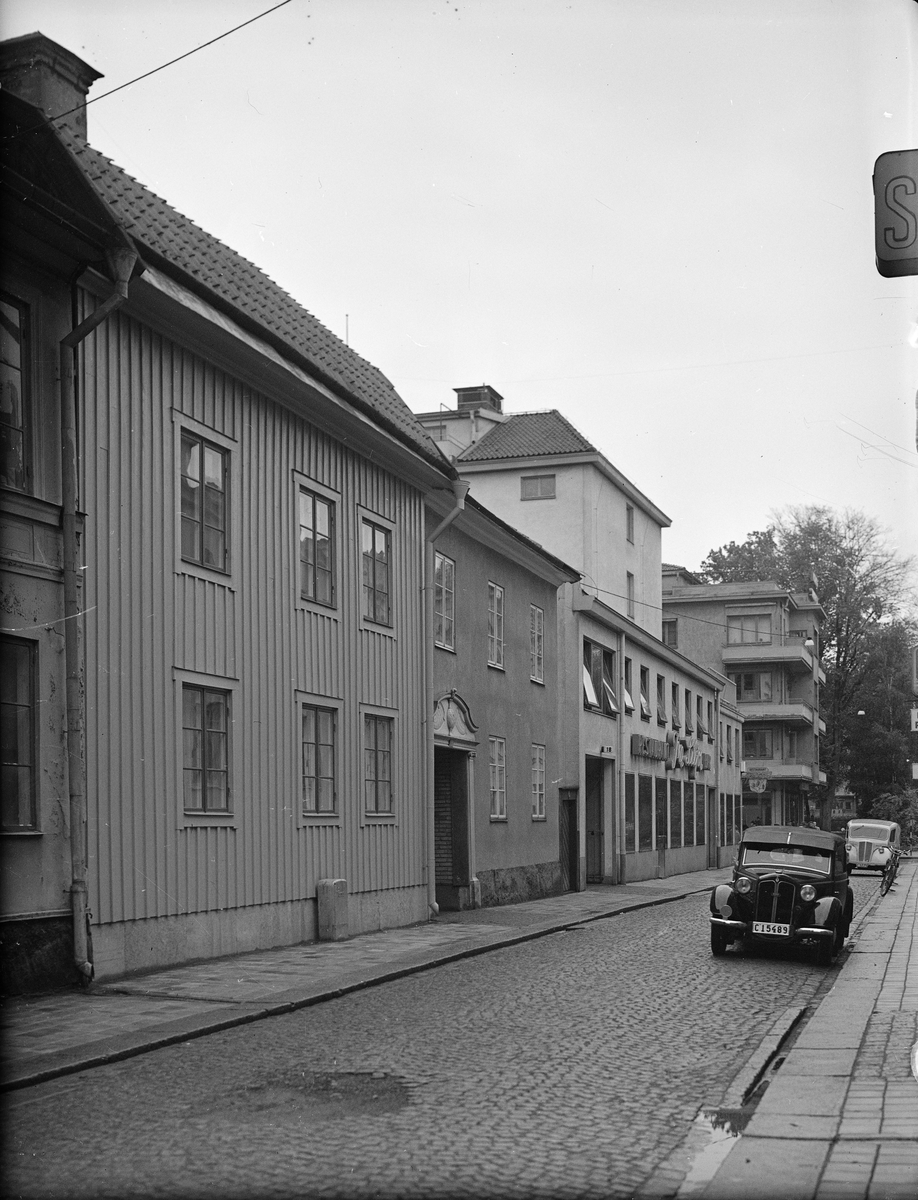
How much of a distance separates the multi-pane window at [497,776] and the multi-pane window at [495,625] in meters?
1.44

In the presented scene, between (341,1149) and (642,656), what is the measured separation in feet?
110

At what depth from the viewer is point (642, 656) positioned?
39.6 metres

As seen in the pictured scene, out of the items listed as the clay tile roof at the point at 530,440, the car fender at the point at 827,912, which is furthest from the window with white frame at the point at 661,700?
the car fender at the point at 827,912

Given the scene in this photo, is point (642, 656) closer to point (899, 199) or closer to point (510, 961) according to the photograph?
point (510, 961)

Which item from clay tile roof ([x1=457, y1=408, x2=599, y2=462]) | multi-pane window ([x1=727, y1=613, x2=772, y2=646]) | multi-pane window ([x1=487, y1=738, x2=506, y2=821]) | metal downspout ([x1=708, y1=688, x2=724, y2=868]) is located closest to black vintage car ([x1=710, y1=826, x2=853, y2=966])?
multi-pane window ([x1=487, y1=738, x2=506, y2=821])

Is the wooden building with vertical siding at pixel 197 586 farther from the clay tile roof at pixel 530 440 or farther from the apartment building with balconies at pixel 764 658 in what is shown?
the apartment building with balconies at pixel 764 658

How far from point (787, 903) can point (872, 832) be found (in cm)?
2714

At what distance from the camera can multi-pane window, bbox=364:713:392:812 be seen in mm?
19094

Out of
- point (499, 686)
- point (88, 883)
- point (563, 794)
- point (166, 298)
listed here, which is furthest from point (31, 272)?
point (563, 794)

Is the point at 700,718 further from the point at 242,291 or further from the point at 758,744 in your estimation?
the point at 242,291

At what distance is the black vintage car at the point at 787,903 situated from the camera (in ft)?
52.6

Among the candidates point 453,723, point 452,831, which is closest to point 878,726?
point 452,831

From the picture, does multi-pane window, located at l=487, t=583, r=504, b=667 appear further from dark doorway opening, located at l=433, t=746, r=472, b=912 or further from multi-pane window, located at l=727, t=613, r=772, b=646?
multi-pane window, located at l=727, t=613, r=772, b=646

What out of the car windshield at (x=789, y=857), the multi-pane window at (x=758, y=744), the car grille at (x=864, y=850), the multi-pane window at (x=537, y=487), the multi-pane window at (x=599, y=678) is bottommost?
the car grille at (x=864, y=850)
